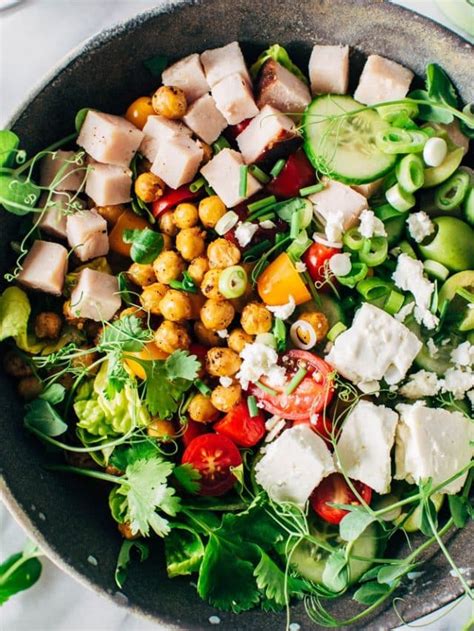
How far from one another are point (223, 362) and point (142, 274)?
0.37 meters

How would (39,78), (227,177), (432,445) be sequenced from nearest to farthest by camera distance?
(432,445) < (227,177) < (39,78)

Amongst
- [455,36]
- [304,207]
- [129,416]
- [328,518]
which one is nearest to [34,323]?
[129,416]

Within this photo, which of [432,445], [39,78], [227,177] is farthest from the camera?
[39,78]

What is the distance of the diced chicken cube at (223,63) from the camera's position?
247 centimetres

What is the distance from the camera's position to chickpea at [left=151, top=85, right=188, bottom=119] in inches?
96.2

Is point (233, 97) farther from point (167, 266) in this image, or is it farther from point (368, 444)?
point (368, 444)

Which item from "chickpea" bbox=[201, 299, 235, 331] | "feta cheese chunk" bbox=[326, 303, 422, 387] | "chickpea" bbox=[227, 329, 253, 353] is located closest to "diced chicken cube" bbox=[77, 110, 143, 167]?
"chickpea" bbox=[201, 299, 235, 331]

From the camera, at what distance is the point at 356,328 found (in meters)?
2.39

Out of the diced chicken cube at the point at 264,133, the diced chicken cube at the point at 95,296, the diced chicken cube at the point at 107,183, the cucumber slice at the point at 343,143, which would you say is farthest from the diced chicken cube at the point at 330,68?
the diced chicken cube at the point at 95,296

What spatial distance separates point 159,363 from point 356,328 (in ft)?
1.95

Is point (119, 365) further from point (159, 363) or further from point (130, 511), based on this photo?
point (130, 511)

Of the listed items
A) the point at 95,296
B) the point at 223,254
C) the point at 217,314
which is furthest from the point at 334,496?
the point at 95,296

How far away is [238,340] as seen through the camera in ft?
7.98

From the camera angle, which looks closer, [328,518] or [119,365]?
[119,365]
